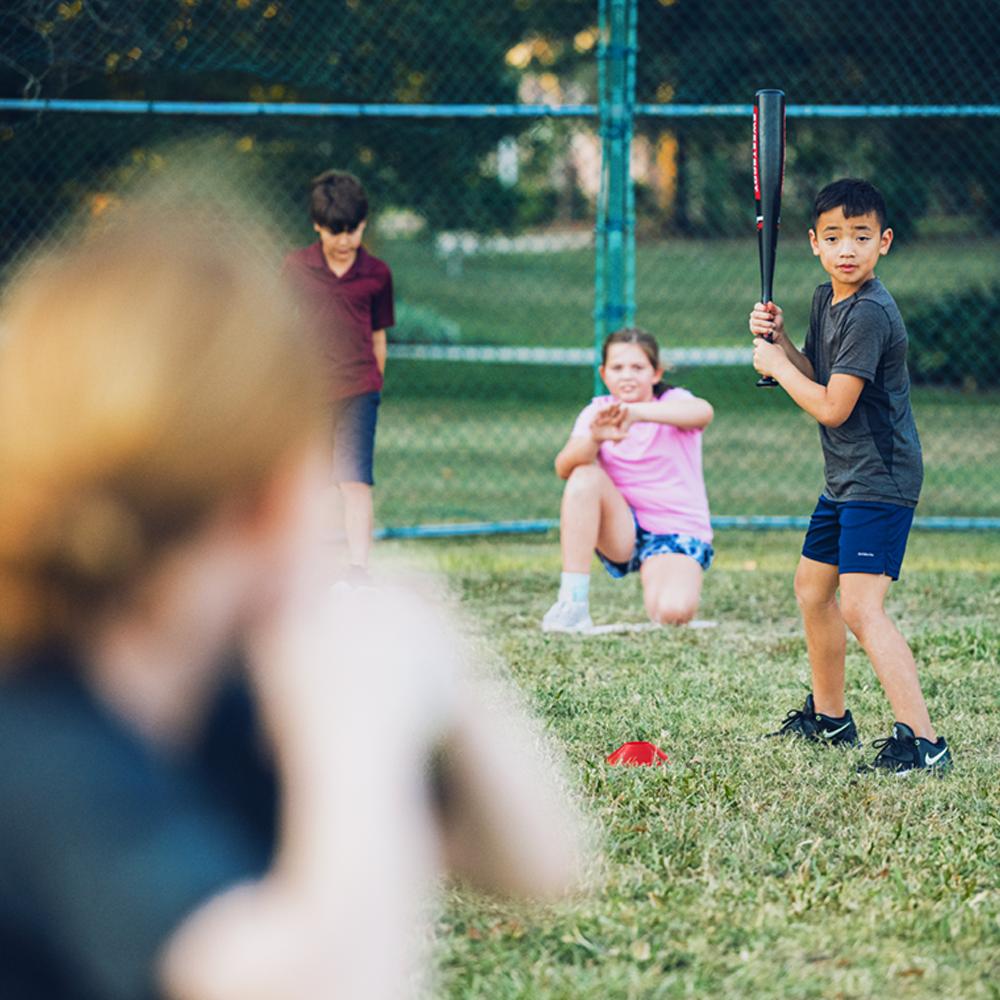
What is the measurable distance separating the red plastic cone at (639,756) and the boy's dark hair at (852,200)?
1.37 meters

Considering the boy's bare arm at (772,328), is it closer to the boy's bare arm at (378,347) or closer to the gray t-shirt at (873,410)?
the gray t-shirt at (873,410)

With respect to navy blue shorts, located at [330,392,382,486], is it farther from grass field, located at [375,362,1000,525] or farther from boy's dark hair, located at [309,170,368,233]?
grass field, located at [375,362,1000,525]

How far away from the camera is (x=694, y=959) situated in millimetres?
2676

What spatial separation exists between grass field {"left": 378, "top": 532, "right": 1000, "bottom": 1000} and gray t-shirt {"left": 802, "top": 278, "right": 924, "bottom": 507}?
0.68 metres

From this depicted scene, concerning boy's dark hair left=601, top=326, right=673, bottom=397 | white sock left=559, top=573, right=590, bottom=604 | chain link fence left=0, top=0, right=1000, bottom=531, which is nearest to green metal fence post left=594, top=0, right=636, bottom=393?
chain link fence left=0, top=0, right=1000, bottom=531

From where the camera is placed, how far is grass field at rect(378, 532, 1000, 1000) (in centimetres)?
263

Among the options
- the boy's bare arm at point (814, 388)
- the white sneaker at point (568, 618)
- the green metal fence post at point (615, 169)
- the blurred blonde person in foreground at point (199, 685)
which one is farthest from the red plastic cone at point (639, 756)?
the green metal fence post at point (615, 169)

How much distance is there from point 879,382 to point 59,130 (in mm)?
8279

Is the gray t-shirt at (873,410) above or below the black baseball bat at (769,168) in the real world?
below

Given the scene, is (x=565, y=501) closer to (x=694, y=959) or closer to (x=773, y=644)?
(x=773, y=644)

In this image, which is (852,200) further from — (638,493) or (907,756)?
(638,493)

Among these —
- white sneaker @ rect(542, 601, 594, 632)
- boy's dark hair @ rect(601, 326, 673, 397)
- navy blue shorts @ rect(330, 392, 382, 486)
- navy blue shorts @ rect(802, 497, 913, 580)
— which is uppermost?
boy's dark hair @ rect(601, 326, 673, 397)

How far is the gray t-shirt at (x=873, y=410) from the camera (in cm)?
389

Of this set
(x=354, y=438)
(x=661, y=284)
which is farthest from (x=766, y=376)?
(x=661, y=284)
